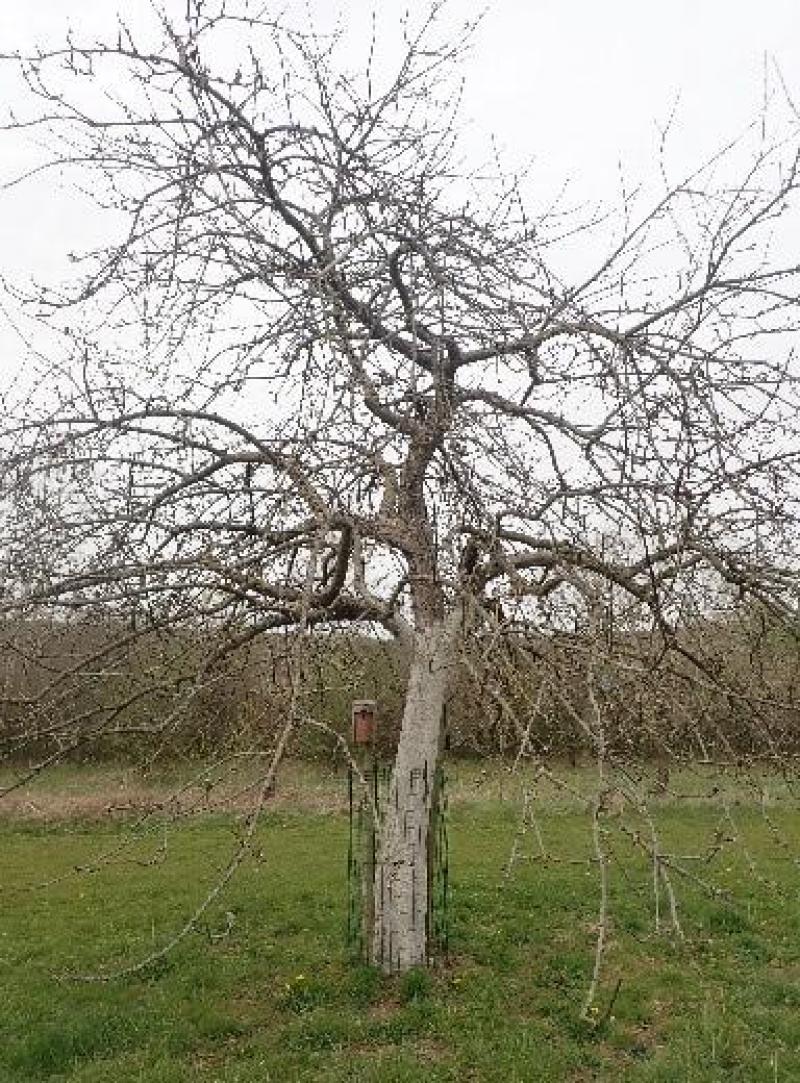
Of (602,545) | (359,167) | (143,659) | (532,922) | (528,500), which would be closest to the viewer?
(528,500)

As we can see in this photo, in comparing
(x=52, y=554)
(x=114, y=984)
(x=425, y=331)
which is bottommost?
(x=114, y=984)

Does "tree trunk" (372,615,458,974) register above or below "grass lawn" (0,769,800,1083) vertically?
above

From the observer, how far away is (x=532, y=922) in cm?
718

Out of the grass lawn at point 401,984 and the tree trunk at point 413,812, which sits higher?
the tree trunk at point 413,812

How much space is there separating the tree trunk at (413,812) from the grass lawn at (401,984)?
19 centimetres

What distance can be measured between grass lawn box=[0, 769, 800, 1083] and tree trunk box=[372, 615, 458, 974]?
7.7 inches

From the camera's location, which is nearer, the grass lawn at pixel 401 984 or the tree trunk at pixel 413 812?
the grass lawn at pixel 401 984

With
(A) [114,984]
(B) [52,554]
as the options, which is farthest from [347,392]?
(A) [114,984]

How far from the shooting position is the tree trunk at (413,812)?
5414mm

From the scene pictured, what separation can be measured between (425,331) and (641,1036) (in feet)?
11.7

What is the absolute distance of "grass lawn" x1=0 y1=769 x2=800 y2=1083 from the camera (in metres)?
4.70

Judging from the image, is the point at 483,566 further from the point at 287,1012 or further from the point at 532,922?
the point at 532,922

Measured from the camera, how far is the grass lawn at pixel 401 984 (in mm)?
4695

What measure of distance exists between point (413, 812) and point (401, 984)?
891 mm
